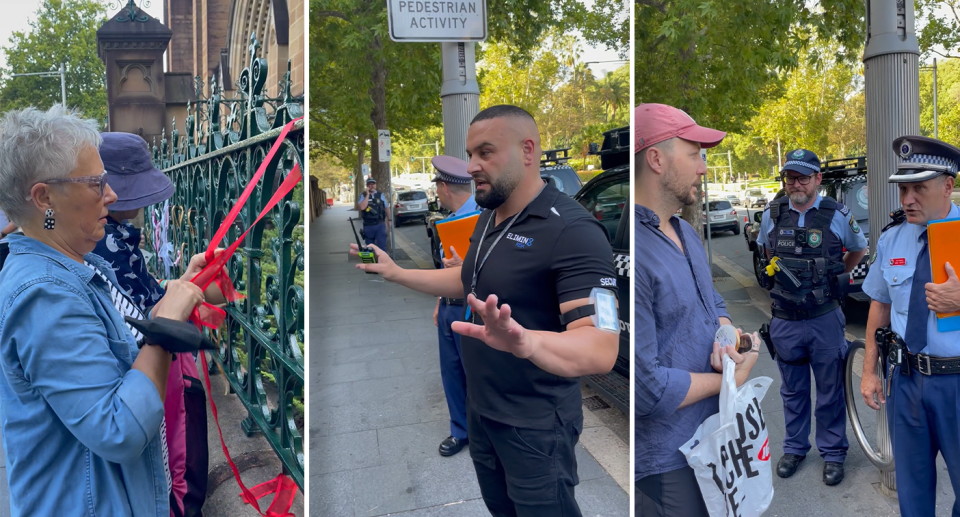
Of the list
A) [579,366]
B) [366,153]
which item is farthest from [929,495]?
[366,153]

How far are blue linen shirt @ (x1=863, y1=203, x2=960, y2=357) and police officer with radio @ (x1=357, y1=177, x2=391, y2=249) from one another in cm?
174

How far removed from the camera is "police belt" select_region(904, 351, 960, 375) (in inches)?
92.6

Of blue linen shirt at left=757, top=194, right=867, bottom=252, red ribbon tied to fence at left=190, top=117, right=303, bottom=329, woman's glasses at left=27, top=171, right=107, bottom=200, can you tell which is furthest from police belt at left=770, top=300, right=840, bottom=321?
woman's glasses at left=27, top=171, right=107, bottom=200

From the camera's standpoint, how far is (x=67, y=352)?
1.30 m

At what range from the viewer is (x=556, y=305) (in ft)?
4.86

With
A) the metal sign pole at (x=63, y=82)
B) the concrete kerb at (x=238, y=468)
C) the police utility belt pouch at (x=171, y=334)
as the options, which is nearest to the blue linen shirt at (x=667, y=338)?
the police utility belt pouch at (x=171, y=334)

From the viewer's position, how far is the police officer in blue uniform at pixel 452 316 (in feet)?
5.67

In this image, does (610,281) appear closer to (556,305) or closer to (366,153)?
(556,305)

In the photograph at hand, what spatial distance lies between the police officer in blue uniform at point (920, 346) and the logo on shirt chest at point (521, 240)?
1554 millimetres

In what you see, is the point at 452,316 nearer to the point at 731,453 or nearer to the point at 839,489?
the point at 731,453

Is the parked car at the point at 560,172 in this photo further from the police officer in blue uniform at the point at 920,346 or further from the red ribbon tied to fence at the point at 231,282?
the police officer in blue uniform at the point at 920,346

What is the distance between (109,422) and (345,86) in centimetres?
104

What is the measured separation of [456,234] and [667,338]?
2.46ft

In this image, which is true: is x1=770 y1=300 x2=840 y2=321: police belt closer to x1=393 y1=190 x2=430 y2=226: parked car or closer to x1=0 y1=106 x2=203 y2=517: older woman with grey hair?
x1=393 y1=190 x2=430 y2=226: parked car
